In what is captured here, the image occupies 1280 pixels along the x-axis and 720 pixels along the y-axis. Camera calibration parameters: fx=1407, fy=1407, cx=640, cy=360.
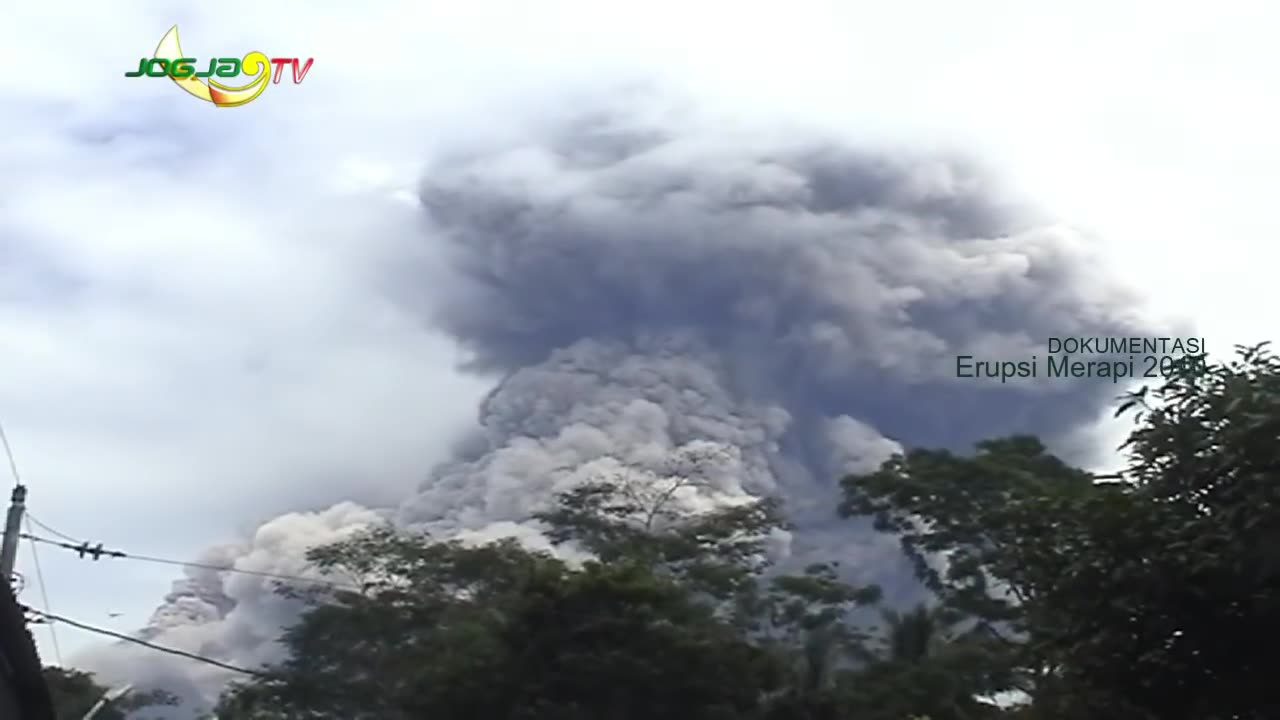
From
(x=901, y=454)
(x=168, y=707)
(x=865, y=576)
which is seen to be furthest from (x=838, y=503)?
(x=168, y=707)

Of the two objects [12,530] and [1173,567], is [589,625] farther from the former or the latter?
[1173,567]

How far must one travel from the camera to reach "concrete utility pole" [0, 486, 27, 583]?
1725 centimetres

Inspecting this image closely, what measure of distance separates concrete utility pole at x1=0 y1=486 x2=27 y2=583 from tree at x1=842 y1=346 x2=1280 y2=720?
12431 mm

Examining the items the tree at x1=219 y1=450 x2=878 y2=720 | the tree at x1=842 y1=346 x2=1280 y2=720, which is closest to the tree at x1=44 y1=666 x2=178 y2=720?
the tree at x1=219 y1=450 x2=878 y2=720

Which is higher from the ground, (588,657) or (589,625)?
(589,625)

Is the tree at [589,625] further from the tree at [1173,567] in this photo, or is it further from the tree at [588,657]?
the tree at [1173,567]

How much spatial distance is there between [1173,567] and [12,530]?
46.4 feet

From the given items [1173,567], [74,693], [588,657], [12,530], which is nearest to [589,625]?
[588,657]

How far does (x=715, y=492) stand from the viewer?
42219 millimetres

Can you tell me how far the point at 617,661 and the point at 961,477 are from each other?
8.65 metres


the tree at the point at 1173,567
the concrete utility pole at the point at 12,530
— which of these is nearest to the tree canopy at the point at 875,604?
the tree at the point at 1173,567

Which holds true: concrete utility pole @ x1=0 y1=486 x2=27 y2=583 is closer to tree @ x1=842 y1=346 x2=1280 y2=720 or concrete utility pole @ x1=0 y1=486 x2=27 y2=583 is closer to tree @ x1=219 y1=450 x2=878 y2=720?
tree @ x1=219 y1=450 x2=878 y2=720

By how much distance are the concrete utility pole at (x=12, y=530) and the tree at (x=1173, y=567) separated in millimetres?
12431

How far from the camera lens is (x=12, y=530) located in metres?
17.6
